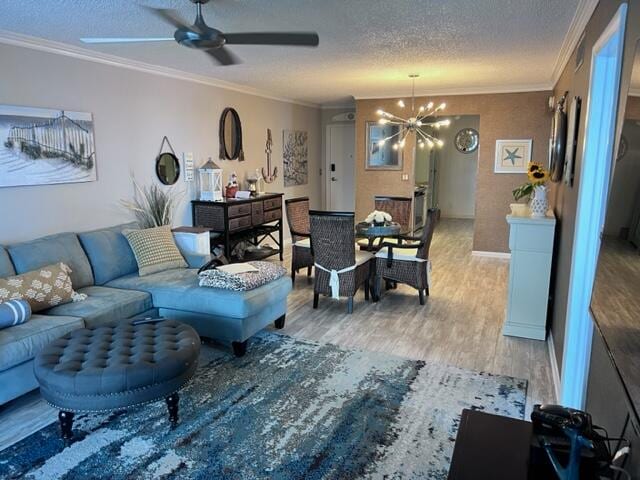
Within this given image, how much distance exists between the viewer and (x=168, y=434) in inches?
97.9

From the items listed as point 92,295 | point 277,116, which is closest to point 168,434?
point 92,295

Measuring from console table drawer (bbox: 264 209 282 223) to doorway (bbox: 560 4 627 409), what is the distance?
4336 mm

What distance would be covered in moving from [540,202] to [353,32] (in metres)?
2.06

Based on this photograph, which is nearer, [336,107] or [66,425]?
[66,425]

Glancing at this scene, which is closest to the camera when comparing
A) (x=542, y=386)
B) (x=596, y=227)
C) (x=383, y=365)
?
(x=596, y=227)

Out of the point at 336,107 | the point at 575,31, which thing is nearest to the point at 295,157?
the point at 336,107

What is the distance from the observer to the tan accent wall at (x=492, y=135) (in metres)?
6.42

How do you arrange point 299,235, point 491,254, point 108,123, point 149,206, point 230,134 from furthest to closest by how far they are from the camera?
1. point 491,254
2. point 230,134
3. point 299,235
4. point 149,206
5. point 108,123

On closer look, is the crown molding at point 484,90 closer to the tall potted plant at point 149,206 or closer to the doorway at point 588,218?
the tall potted plant at point 149,206

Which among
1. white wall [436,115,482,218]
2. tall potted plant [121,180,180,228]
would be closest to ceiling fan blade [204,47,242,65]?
tall potted plant [121,180,180,228]

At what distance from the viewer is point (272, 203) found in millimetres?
6465

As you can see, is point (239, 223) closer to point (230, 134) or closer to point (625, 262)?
point (230, 134)

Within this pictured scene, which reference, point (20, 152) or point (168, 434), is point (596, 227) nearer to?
point (168, 434)

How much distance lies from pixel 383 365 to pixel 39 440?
215 cm
